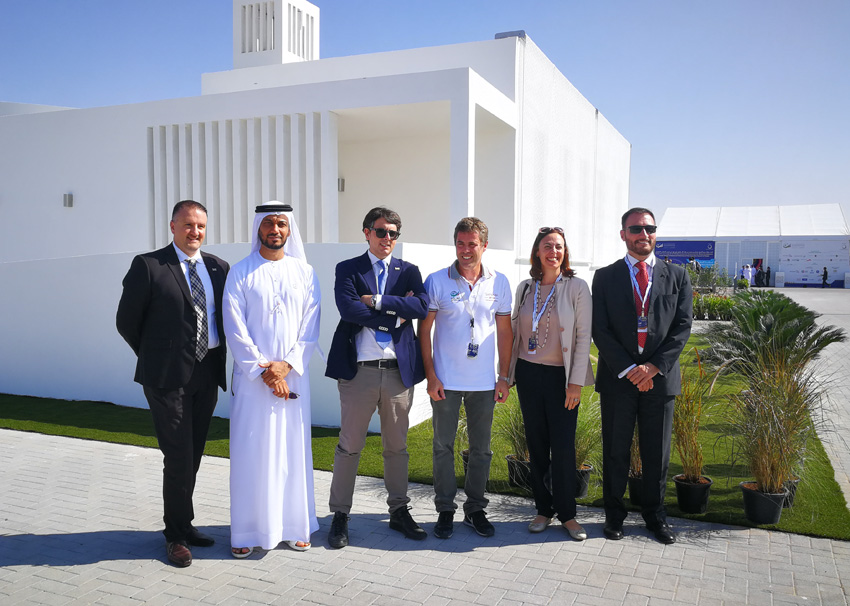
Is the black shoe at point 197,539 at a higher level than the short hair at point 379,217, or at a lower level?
lower

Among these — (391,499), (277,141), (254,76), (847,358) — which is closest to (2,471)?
(391,499)

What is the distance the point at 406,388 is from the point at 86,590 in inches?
84.7

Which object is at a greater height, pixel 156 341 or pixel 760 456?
pixel 156 341

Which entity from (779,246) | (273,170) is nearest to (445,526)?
(273,170)

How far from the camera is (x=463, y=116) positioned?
29.4ft

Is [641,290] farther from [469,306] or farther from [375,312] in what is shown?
[375,312]

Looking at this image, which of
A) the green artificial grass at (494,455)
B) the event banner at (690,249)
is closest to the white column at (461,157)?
the green artificial grass at (494,455)

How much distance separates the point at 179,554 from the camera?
399 centimetres

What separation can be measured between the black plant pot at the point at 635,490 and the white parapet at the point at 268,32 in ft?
40.0

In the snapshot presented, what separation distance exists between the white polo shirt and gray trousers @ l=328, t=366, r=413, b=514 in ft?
1.12

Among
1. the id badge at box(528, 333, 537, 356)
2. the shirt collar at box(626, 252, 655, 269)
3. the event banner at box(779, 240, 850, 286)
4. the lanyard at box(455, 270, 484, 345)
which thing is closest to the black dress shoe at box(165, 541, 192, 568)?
the lanyard at box(455, 270, 484, 345)

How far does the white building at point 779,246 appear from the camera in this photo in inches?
1502

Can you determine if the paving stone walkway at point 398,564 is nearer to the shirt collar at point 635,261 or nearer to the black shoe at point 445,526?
the black shoe at point 445,526

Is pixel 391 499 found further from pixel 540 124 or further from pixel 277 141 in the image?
pixel 540 124
